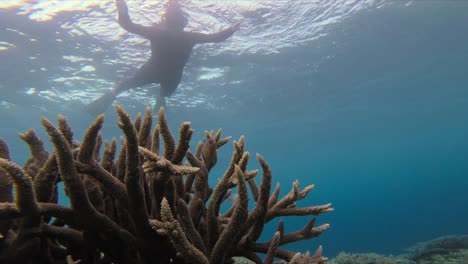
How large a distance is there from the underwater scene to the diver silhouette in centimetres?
6

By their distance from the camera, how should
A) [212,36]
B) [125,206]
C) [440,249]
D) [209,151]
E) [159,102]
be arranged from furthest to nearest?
[159,102]
[212,36]
[440,249]
[209,151]
[125,206]

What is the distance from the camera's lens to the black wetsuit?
1089 centimetres

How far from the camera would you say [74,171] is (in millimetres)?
1779

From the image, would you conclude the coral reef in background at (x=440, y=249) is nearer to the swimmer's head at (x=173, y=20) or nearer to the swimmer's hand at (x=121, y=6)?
the swimmer's head at (x=173, y=20)

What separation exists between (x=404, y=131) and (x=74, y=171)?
72437 mm

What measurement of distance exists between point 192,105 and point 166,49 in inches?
658

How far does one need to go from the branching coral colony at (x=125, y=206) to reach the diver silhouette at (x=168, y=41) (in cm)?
915

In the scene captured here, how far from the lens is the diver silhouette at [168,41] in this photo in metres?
10.8

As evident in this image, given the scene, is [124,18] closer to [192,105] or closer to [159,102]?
[159,102]

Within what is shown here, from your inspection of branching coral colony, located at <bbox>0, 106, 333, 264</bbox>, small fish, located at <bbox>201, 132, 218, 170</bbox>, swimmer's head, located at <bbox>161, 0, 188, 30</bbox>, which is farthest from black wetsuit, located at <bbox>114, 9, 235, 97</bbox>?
branching coral colony, located at <bbox>0, 106, 333, 264</bbox>

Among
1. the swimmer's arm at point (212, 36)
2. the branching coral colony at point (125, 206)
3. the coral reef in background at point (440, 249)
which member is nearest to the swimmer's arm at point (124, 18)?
the swimmer's arm at point (212, 36)

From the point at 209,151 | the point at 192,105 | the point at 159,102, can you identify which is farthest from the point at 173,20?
the point at 192,105

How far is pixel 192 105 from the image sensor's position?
28391mm

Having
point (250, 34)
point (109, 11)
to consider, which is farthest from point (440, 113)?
point (109, 11)
